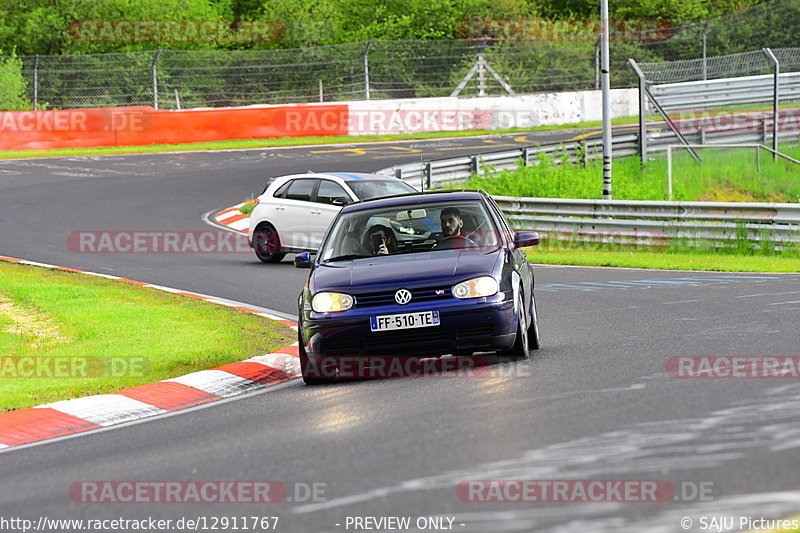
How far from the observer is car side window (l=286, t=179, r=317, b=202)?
1961cm

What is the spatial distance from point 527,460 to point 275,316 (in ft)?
26.5

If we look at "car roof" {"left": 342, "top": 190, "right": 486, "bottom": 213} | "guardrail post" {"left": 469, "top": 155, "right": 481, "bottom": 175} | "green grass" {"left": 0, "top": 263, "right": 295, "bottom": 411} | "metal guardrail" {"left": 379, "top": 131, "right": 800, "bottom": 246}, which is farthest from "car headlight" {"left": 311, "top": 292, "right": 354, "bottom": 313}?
"guardrail post" {"left": 469, "top": 155, "right": 481, "bottom": 175}

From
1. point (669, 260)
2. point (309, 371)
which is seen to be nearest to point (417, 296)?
point (309, 371)

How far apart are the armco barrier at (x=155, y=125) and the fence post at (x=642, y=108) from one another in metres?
15.7

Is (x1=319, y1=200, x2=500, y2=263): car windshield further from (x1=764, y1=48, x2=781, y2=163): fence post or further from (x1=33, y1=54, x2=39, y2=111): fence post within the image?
(x1=33, y1=54, x2=39, y2=111): fence post

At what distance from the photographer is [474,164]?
28828 millimetres

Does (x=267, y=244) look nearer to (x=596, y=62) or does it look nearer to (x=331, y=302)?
(x=331, y=302)

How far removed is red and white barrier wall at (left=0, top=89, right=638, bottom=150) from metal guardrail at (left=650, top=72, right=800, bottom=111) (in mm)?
15802

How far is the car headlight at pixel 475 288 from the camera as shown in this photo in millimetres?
9141

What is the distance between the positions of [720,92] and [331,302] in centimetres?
2184

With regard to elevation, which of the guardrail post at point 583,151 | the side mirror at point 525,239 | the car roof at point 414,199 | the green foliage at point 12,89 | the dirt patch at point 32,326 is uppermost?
the green foliage at point 12,89

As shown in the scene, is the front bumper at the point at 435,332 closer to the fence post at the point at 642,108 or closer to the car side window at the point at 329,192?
the car side window at the point at 329,192

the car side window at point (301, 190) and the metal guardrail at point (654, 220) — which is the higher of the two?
the car side window at point (301, 190)

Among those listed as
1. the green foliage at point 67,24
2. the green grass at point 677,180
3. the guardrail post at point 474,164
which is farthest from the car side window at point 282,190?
the green foliage at point 67,24
